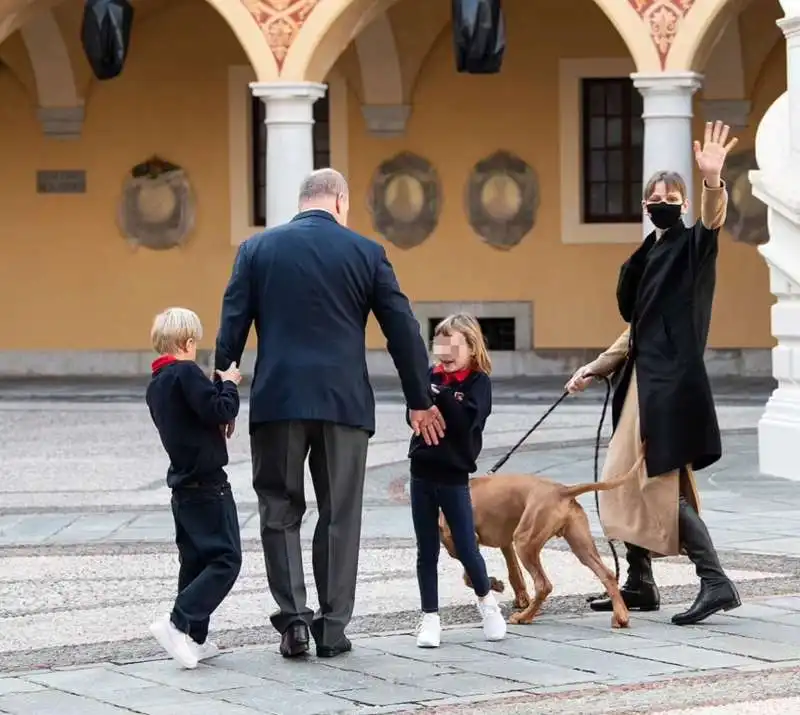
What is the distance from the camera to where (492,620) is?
23.2 ft

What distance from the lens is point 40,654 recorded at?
7.06 m

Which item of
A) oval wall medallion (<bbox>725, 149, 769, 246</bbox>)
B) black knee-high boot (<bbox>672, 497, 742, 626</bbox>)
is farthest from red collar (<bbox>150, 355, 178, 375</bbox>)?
oval wall medallion (<bbox>725, 149, 769, 246</bbox>)

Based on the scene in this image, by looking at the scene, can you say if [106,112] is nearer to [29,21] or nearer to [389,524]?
[29,21]

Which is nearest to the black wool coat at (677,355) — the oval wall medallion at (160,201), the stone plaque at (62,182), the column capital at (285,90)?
the column capital at (285,90)

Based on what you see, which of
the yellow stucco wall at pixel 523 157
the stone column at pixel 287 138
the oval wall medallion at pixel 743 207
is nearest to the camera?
the stone column at pixel 287 138

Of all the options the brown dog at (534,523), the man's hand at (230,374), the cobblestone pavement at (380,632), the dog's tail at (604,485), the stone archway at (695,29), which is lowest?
the cobblestone pavement at (380,632)

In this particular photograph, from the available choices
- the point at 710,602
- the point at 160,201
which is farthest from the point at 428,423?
the point at 160,201

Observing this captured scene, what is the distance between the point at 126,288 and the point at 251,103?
8.06 ft

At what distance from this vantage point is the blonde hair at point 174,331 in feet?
22.4

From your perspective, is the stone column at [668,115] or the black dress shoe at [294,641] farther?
the stone column at [668,115]

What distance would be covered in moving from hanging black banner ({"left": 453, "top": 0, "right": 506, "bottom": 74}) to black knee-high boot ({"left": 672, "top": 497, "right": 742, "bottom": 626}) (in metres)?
11.7

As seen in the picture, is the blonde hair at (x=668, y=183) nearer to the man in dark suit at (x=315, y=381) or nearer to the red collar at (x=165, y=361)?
the man in dark suit at (x=315, y=381)

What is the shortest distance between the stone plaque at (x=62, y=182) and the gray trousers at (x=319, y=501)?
16986 millimetres

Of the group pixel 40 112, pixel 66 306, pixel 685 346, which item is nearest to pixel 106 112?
pixel 40 112
